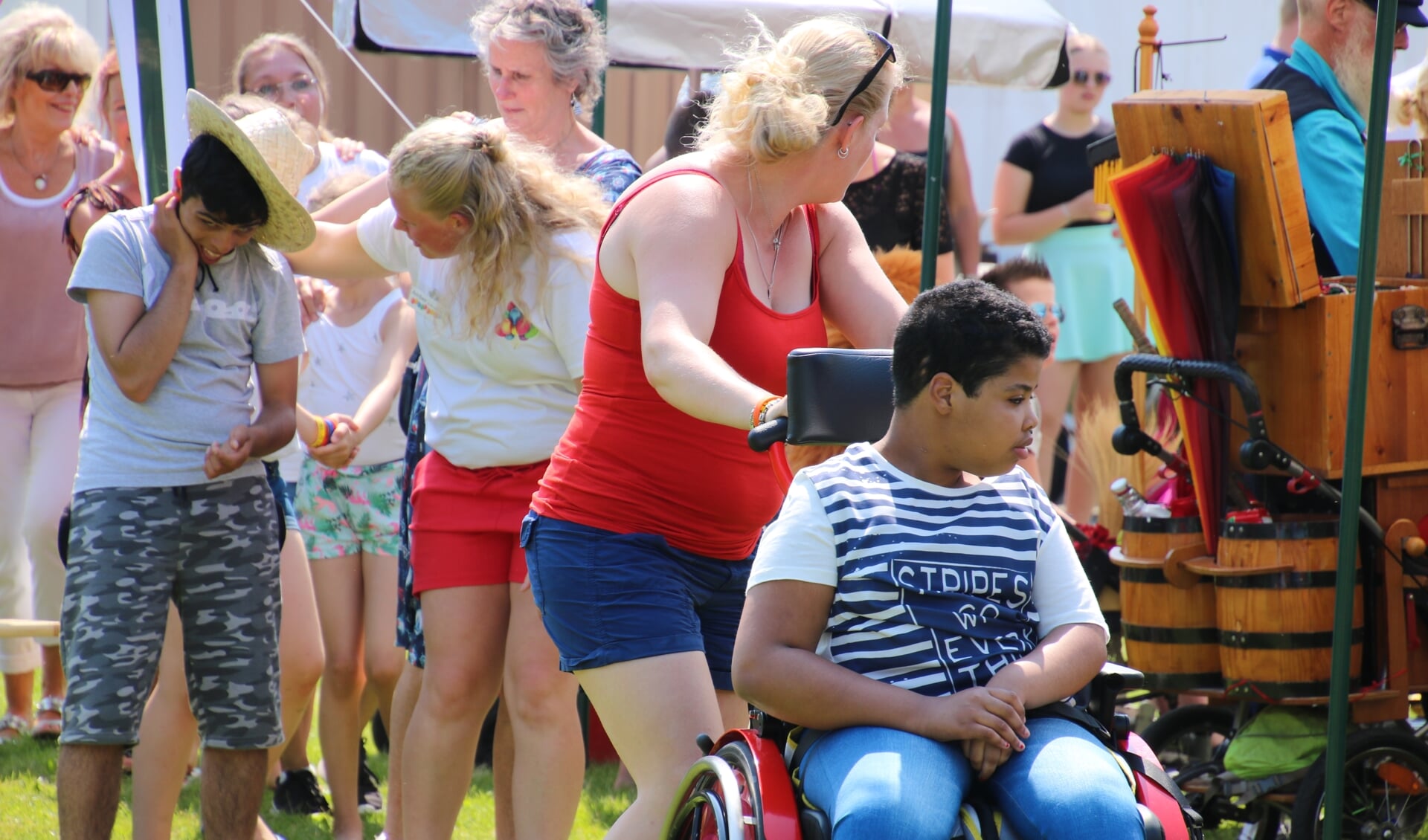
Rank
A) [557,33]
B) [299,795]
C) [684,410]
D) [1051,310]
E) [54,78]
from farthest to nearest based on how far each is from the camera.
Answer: [1051,310], [54,78], [299,795], [557,33], [684,410]

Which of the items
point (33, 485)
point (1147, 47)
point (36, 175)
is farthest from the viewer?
Result: point (1147, 47)

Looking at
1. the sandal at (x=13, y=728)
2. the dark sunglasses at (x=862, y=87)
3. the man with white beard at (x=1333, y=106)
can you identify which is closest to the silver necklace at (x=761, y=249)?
the dark sunglasses at (x=862, y=87)

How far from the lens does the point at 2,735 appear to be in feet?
17.0

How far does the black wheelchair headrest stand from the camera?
7.22 feet

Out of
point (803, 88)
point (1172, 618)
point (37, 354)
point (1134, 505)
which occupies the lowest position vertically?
point (1172, 618)

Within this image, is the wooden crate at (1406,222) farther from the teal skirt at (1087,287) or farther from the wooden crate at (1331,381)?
the teal skirt at (1087,287)

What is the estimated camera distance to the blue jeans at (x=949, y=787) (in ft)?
6.34

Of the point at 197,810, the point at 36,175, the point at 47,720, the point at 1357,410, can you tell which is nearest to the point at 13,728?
the point at 47,720

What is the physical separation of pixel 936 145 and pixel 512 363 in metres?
1.29

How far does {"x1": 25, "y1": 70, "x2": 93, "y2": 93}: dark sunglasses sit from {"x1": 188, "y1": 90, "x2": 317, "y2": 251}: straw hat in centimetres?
172

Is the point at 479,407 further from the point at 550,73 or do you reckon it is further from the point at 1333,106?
the point at 1333,106

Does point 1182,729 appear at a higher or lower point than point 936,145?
lower

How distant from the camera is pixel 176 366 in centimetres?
337

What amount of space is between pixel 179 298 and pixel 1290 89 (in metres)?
2.76
